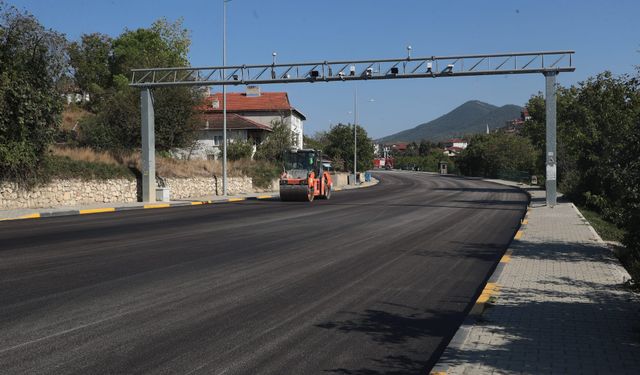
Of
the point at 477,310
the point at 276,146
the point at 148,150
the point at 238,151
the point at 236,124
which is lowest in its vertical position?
the point at 477,310

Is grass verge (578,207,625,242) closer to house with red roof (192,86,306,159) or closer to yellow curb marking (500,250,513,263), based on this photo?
yellow curb marking (500,250,513,263)

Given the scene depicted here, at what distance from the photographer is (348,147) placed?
77.7 metres

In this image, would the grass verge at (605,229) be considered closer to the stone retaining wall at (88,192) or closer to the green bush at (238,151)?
the stone retaining wall at (88,192)

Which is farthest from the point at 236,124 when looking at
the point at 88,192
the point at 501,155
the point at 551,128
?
the point at 551,128

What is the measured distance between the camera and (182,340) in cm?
592

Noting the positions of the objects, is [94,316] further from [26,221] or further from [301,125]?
[301,125]

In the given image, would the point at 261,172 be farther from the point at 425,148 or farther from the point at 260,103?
the point at 425,148

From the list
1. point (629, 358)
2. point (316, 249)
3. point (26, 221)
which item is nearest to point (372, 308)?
point (629, 358)

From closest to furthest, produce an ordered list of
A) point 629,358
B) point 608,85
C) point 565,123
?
point 629,358 < point 608,85 < point 565,123

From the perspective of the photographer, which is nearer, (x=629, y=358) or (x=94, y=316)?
(x=629, y=358)

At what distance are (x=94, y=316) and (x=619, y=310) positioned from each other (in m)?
6.20

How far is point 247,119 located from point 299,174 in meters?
39.0

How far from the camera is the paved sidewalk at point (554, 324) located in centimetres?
507

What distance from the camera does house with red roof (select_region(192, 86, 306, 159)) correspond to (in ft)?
215
